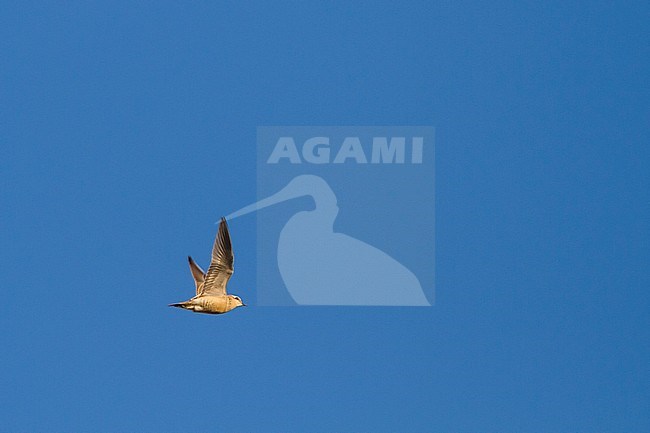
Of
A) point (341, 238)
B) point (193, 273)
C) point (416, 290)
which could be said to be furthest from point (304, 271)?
point (193, 273)

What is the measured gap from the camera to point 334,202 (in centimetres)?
1956

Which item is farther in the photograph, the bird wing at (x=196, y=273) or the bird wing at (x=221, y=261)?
the bird wing at (x=196, y=273)

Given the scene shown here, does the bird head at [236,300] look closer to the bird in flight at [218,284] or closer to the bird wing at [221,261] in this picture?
the bird in flight at [218,284]

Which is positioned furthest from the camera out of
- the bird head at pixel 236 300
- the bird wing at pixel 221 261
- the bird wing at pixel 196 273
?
the bird wing at pixel 196 273

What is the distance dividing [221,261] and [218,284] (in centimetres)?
28

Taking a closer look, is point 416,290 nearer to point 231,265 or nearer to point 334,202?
point 334,202

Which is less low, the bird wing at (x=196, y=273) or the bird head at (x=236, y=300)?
the bird wing at (x=196, y=273)

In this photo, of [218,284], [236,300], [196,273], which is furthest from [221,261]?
[196,273]

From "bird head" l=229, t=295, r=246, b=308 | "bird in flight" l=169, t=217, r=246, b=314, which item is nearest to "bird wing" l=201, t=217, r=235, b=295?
"bird in flight" l=169, t=217, r=246, b=314

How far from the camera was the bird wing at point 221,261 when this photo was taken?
13.6 meters

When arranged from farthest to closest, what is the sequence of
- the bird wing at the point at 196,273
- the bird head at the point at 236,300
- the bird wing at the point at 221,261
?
the bird wing at the point at 196,273 → the bird head at the point at 236,300 → the bird wing at the point at 221,261

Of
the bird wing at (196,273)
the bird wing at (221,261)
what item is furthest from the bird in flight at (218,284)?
the bird wing at (196,273)

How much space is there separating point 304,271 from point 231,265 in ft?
24.2

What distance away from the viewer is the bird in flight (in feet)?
44.8
